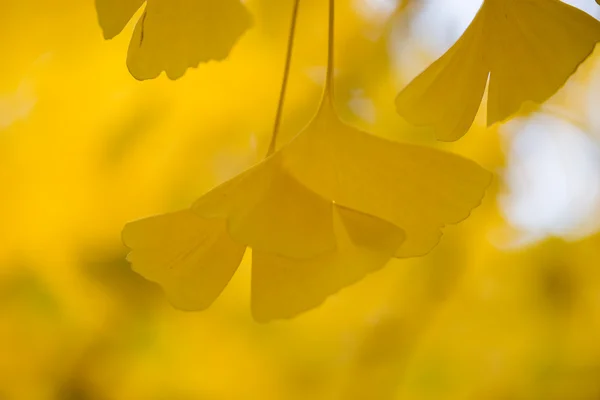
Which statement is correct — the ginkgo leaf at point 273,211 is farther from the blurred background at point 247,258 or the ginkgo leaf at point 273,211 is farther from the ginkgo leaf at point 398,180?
the blurred background at point 247,258

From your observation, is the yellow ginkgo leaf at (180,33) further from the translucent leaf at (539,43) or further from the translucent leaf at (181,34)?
the translucent leaf at (539,43)

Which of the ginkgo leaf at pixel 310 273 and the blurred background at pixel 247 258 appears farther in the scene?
the blurred background at pixel 247 258

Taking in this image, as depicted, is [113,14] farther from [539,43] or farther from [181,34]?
[539,43]

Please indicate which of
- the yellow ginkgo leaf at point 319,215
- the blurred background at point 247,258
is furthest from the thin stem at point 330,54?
the blurred background at point 247,258

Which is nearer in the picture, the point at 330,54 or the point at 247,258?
the point at 330,54

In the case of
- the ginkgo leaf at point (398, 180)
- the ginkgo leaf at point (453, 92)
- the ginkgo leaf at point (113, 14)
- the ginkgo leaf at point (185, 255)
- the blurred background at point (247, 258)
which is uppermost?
the ginkgo leaf at point (113, 14)

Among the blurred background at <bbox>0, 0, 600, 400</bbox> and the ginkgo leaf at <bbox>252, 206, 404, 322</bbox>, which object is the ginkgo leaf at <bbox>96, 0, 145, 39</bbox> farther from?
the blurred background at <bbox>0, 0, 600, 400</bbox>

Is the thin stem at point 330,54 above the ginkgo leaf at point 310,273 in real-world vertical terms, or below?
above

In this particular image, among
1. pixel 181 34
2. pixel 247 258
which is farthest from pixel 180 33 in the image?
pixel 247 258
